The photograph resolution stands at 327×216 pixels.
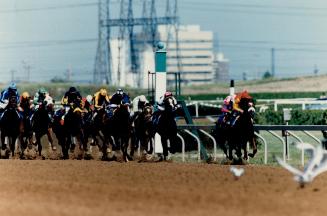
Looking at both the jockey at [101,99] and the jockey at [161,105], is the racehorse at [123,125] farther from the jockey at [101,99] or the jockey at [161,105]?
the jockey at [101,99]

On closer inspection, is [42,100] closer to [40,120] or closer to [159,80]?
[40,120]

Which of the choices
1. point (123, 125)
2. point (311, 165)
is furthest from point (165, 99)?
point (311, 165)

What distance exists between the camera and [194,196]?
1106cm

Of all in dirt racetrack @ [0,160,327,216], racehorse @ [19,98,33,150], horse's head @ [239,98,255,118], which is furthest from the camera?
racehorse @ [19,98,33,150]

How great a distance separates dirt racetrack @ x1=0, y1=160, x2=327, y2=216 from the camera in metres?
9.88

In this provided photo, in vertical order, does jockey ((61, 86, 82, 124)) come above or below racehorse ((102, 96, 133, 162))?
above

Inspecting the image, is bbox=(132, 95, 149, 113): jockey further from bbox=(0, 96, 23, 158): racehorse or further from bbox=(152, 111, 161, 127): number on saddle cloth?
bbox=(0, 96, 23, 158): racehorse

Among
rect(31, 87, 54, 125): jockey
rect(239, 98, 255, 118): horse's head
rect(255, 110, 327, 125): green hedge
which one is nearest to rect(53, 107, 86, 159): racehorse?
rect(31, 87, 54, 125): jockey

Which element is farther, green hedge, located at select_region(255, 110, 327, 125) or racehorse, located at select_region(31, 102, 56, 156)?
green hedge, located at select_region(255, 110, 327, 125)

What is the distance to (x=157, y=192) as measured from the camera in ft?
38.3

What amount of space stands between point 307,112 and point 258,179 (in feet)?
57.4

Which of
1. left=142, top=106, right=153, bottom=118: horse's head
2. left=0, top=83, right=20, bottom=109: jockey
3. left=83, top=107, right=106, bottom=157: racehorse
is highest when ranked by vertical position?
left=0, top=83, right=20, bottom=109: jockey

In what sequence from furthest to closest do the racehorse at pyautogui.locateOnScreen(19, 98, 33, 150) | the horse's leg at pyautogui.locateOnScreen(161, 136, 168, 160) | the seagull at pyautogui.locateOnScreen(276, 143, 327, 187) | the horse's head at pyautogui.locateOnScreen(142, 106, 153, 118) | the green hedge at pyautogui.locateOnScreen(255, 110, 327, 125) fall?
the green hedge at pyautogui.locateOnScreen(255, 110, 327, 125)
the racehorse at pyautogui.locateOnScreen(19, 98, 33, 150)
the horse's head at pyautogui.locateOnScreen(142, 106, 153, 118)
the horse's leg at pyautogui.locateOnScreen(161, 136, 168, 160)
the seagull at pyautogui.locateOnScreen(276, 143, 327, 187)

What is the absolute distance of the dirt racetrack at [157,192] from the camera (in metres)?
9.88
